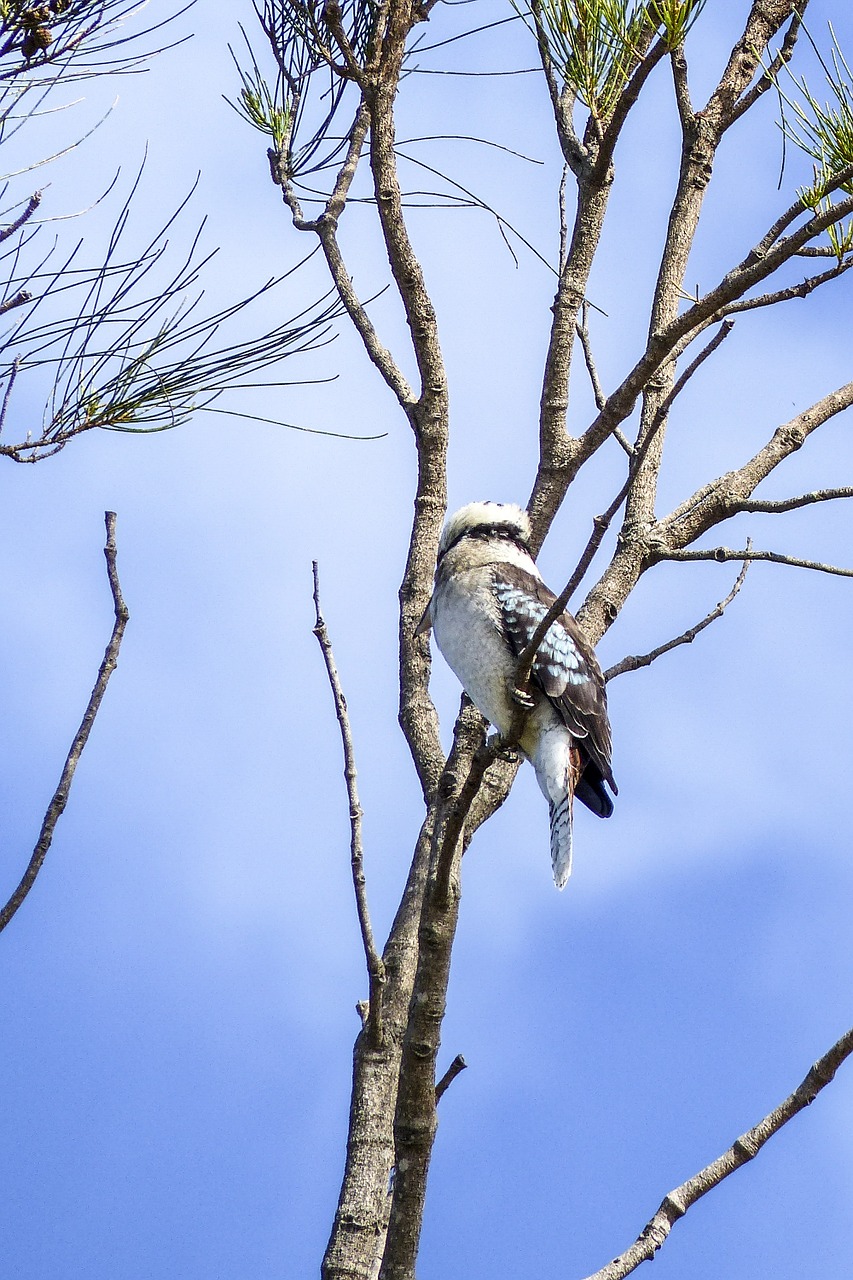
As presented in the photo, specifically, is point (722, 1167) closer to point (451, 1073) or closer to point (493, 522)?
point (451, 1073)

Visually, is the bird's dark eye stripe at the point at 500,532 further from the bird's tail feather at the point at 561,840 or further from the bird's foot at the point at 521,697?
the bird's tail feather at the point at 561,840

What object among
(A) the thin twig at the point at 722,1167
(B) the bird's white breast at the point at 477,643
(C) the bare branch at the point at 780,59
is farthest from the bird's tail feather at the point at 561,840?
(C) the bare branch at the point at 780,59

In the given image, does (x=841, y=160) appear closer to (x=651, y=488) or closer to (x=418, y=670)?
(x=651, y=488)

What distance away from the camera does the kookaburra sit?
3213mm

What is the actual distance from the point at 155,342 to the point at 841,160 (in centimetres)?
169

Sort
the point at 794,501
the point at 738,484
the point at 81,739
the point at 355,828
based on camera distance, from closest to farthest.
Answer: the point at 81,739 → the point at 355,828 → the point at 794,501 → the point at 738,484

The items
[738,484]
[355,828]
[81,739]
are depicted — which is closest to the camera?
[81,739]

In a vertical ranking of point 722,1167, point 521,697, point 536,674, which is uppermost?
point 536,674

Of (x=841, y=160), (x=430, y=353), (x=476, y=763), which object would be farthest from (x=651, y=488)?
(x=476, y=763)

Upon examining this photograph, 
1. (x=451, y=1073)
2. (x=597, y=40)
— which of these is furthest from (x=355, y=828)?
(x=597, y=40)

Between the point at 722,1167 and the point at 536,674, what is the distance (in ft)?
4.39

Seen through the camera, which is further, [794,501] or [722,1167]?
[794,501]

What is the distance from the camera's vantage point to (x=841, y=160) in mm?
3047

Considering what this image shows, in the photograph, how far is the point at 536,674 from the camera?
10.6 feet
